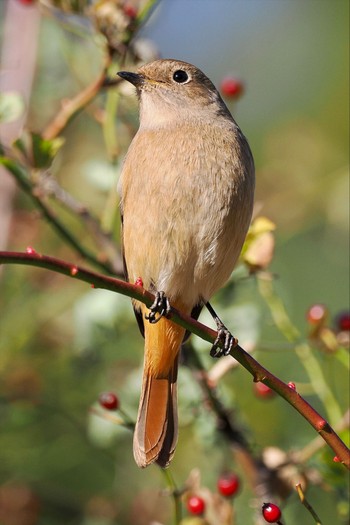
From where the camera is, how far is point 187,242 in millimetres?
3512

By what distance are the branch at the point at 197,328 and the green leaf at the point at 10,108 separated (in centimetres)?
112

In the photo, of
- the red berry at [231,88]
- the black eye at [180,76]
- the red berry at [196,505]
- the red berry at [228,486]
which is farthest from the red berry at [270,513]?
the black eye at [180,76]

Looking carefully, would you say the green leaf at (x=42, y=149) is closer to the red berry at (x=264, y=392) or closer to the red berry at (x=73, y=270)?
the red berry at (x=264, y=392)

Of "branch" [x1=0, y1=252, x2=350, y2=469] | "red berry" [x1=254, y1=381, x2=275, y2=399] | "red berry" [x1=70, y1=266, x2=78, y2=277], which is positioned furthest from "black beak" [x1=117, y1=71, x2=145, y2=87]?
"red berry" [x1=70, y1=266, x2=78, y2=277]

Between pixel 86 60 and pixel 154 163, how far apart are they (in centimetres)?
102

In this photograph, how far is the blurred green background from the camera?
391 centimetres

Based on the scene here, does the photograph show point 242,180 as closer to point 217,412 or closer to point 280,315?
point 280,315

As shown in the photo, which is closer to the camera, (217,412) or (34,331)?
(217,412)

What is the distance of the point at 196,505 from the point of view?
3109 millimetres

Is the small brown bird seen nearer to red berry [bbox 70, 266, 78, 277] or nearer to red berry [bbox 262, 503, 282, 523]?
red berry [bbox 262, 503, 282, 523]

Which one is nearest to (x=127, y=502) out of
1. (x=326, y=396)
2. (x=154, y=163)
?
(x=326, y=396)

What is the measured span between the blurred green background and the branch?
801 mm

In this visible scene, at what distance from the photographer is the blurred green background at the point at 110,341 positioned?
12.8 ft

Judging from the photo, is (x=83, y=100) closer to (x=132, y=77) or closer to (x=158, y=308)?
(x=132, y=77)
